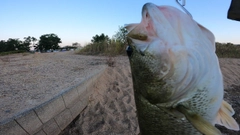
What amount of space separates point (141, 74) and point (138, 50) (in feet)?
0.43

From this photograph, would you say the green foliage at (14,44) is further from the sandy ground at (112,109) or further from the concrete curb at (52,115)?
the concrete curb at (52,115)

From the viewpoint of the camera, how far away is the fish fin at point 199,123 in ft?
3.39

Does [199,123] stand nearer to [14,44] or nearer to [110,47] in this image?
[110,47]

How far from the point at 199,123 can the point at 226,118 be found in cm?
23

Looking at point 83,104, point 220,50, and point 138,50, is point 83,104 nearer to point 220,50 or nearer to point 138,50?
point 138,50

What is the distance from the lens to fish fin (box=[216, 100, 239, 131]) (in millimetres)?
1170

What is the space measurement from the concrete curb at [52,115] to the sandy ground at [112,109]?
16 cm

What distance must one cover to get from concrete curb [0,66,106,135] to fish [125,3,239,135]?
150 centimetres

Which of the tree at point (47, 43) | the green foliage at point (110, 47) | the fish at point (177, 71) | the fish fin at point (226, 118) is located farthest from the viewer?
the tree at point (47, 43)

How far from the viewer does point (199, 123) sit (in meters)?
1.06

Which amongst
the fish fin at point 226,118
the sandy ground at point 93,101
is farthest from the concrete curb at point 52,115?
the fish fin at point 226,118

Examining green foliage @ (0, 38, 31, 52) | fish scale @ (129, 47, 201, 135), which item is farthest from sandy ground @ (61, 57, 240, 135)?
green foliage @ (0, 38, 31, 52)

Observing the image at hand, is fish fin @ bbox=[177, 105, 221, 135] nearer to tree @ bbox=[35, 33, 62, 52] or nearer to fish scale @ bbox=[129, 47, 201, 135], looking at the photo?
fish scale @ bbox=[129, 47, 201, 135]

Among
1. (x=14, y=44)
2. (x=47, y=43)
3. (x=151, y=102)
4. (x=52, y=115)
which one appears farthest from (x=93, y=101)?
(x=47, y=43)
